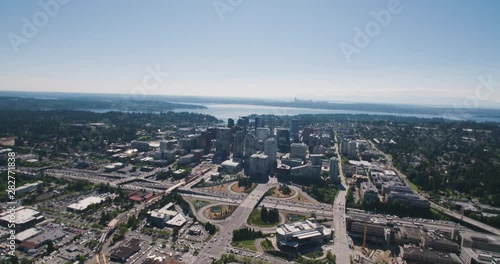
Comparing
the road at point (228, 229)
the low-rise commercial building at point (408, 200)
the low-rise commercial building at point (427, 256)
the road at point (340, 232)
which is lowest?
the road at point (228, 229)

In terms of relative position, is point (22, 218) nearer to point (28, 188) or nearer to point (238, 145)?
point (28, 188)

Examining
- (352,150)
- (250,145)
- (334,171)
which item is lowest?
(334,171)

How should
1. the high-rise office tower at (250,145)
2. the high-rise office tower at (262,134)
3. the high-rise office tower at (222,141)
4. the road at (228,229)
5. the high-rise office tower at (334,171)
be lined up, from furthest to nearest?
the high-rise office tower at (262,134), the high-rise office tower at (222,141), the high-rise office tower at (250,145), the high-rise office tower at (334,171), the road at (228,229)

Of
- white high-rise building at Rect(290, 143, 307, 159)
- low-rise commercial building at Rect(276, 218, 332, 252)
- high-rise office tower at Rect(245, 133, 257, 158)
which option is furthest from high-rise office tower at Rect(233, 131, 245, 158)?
low-rise commercial building at Rect(276, 218, 332, 252)

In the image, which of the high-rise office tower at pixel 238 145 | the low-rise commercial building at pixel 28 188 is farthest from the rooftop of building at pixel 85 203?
the high-rise office tower at pixel 238 145

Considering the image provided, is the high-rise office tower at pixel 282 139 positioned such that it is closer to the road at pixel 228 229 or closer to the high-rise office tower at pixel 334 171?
the high-rise office tower at pixel 334 171

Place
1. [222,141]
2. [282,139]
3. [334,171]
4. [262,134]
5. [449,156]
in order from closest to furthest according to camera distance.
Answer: [334,171] < [222,141] < [449,156] < [262,134] < [282,139]

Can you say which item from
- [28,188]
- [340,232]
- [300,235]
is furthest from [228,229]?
[28,188]

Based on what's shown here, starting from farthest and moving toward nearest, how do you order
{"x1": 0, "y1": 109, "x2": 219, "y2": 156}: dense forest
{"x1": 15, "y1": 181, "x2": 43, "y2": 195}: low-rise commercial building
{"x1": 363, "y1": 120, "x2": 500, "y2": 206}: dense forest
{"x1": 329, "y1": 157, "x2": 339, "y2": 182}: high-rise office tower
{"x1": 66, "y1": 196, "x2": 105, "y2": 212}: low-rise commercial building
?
{"x1": 0, "y1": 109, "x2": 219, "y2": 156}: dense forest < {"x1": 329, "y1": 157, "x2": 339, "y2": 182}: high-rise office tower < {"x1": 363, "y1": 120, "x2": 500, "y2": 206}: dense forest < {"x1": 15, "y1": 181, "x2": 43, "y2": 195}: low-rise commercial building < {"x1": 66, "y1": 196, "x2": 105, "y2": 212}: low-rise commercial building

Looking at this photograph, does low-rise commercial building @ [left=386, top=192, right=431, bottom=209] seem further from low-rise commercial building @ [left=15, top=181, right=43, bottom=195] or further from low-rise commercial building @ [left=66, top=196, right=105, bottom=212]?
low-rise commercial building @ [left=15, top=181, right=43, bottom=195]

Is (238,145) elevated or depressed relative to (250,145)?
depressed

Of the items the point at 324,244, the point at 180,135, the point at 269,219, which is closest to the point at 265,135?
the point at 180,135
